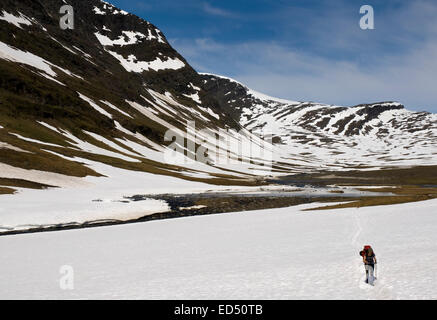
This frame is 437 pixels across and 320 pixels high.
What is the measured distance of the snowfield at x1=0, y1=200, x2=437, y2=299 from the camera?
16.4 m

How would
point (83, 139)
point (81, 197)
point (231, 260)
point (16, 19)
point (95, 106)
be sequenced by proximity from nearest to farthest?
1. point (231, 260)
2. point (81, 197)
3. point (83, 139)
4. point (95, 106)
5. point (16, 19)

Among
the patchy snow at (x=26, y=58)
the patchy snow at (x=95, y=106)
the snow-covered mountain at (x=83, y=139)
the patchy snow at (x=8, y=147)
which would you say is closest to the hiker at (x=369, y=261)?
the snow-covered mountain at (x=83, y=139)

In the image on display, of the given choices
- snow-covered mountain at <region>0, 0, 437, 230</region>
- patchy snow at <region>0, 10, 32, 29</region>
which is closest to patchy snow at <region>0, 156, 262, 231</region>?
snow-covered mountain at <region>0, 0, 437, 230</region>

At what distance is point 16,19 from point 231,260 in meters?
163

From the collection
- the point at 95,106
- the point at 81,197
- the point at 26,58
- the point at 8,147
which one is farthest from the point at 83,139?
the point at 26,58

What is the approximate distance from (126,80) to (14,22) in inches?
2114

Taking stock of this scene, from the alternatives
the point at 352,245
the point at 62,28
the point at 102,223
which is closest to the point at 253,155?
the point at 62,28

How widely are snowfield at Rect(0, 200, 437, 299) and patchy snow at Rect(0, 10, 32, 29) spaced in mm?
138865

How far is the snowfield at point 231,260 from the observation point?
16.4 meters

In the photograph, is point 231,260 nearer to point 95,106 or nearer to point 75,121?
point 75,121

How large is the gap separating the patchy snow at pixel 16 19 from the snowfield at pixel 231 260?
13886cm

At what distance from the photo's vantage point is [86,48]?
183750 millimetres

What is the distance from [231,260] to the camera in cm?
2195

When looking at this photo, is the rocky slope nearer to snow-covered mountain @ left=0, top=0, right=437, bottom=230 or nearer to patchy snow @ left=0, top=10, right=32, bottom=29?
snow-covered mountain @ left=0, top=0, right=437, bottom=230
